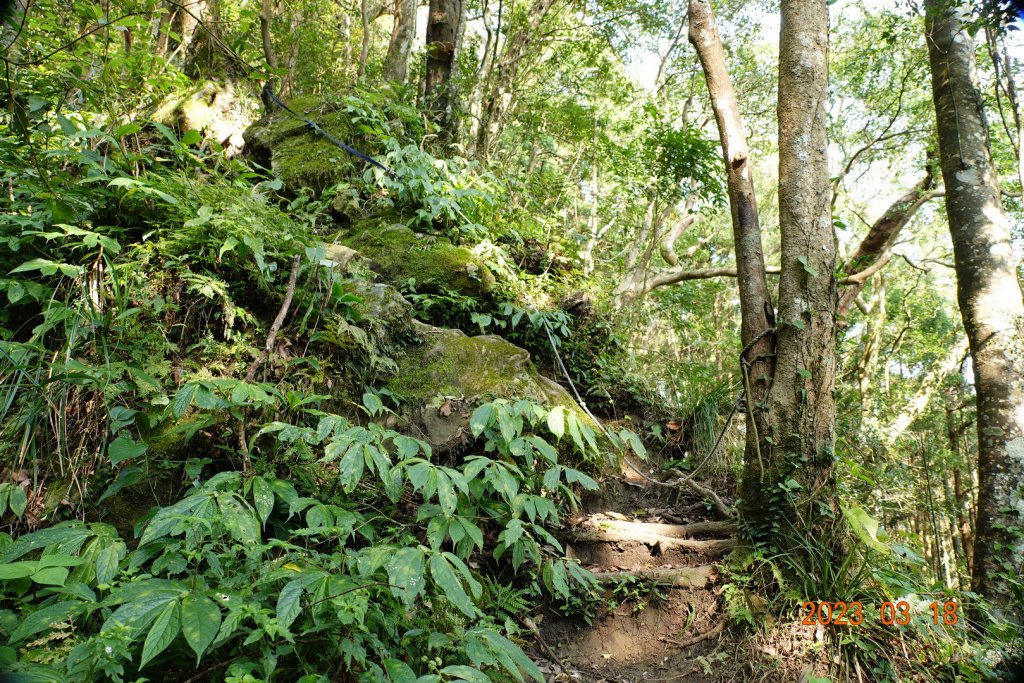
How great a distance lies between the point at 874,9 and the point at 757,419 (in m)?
12.1

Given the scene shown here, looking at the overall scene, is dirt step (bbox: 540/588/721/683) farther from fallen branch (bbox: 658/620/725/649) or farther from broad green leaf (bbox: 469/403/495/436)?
broad green leaf (bbox: 469/403/495/436)

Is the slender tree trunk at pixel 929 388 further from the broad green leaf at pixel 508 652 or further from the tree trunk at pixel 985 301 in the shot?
the broad green leaf at pixel 508 652

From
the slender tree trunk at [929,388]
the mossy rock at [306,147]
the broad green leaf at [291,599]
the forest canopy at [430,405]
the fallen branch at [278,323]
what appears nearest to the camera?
the broad green leaf at [291,599]

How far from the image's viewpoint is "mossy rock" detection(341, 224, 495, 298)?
197 inches

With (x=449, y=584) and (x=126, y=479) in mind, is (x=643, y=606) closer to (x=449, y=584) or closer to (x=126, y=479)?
(x=449, y=584)

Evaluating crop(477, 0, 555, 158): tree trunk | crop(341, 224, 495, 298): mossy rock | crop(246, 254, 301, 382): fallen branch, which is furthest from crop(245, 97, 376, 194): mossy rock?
crop(246, 254, 301, 382): fallen branch

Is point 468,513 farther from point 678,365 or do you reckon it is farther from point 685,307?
point 685,307

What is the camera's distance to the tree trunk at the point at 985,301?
3809mm

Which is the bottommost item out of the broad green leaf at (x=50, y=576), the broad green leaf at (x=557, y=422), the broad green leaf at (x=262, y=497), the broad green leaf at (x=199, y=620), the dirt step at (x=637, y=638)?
the dirt step at (x=637, y=638)

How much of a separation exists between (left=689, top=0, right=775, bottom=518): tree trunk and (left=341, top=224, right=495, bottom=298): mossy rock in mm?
2169

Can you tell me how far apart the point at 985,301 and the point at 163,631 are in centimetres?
544

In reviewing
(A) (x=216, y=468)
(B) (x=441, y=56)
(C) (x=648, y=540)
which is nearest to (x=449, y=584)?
(A) (x=216, y=468)
